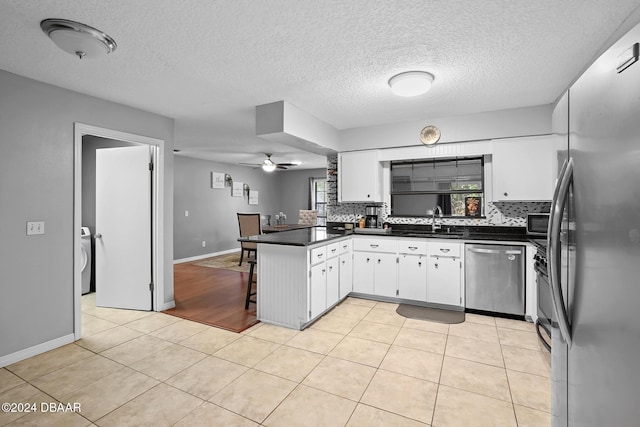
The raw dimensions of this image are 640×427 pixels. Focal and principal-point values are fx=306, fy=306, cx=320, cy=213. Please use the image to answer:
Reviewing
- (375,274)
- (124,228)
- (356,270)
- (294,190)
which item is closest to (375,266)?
(375,274)

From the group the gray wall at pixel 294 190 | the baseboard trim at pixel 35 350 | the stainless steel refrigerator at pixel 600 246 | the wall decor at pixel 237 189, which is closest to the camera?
the stainless steel refrigerator at pixel 600 246

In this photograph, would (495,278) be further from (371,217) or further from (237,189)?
(237,189)

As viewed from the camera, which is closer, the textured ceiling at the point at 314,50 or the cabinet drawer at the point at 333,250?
the textured ceiling at the point at 314,50

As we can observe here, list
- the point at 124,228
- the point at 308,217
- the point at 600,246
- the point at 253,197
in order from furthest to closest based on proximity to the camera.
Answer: the point at 253,197 → the point at 308,217 → the point at 124,228 → the point at 600,246

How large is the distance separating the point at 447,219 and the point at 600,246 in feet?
11.8

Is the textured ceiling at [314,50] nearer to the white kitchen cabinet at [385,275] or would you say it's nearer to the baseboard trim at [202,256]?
the white kitchen cabinet at [385,275]

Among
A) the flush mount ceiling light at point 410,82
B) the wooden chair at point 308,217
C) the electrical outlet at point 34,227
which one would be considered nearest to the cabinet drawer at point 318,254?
the flush mount ceiling light at point 410,82

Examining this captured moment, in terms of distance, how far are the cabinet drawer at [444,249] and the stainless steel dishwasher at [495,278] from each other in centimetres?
11

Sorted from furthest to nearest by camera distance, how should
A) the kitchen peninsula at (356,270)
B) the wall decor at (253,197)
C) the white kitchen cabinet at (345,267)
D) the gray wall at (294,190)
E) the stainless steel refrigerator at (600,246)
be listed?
the gray wall at (294,190) → the wall decor at (253,197) → the white kitchen cabinet at (345,267) → the kitchen peninsula at (356,270) → the stainless steel refrigerator at (600,246)

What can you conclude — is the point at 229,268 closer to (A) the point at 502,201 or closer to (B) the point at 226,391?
(B) the point at 226,391

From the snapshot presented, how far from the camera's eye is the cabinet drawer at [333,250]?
3.56 m

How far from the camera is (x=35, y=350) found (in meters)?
2.63

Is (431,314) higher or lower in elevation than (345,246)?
lower

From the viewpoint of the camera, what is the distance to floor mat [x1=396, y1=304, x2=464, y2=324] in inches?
134
